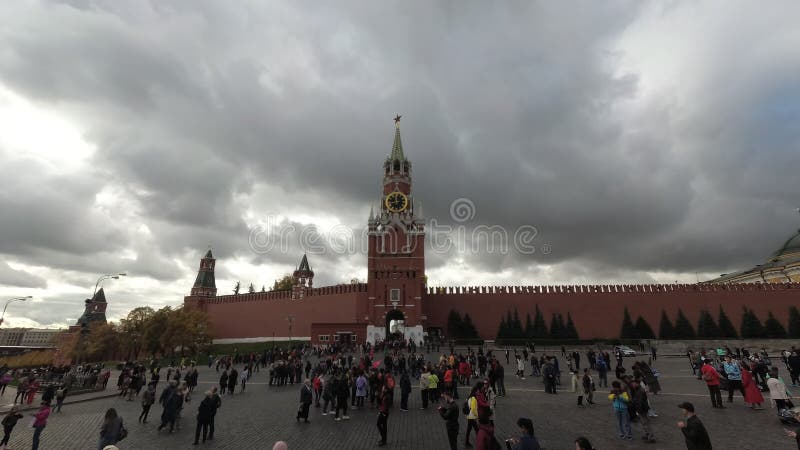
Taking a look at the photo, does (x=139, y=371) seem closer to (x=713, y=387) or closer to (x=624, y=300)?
(x=713, y=387)

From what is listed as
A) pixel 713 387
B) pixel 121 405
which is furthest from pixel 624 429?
pixel 121 405

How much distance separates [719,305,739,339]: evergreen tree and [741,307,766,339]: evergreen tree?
69cm

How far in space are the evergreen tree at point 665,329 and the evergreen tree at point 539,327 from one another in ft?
33.6

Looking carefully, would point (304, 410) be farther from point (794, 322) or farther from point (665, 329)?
point (794, 322)

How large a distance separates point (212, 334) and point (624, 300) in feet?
161

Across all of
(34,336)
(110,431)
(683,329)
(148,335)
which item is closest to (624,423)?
(110,431)

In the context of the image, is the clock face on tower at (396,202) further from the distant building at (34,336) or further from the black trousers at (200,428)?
the distant building at (34,336)

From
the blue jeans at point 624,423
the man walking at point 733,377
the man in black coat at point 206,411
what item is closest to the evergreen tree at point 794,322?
the man walking at point 733,377

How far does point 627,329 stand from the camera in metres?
36.5

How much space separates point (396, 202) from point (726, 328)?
33159 mm

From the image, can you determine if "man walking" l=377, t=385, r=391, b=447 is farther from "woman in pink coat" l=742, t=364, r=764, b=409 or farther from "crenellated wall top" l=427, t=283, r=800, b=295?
"crenellated wall top" l=427, t=283, r=800, b=295

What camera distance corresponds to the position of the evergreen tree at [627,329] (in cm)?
3610

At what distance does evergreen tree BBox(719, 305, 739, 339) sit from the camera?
35.2 meters

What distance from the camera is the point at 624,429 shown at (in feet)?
26.1
